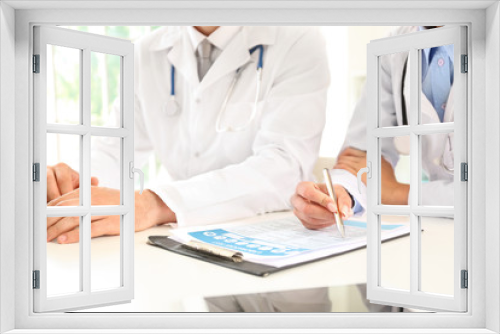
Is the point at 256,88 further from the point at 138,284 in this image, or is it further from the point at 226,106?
the point at 138,284

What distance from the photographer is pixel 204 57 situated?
166 centimetres

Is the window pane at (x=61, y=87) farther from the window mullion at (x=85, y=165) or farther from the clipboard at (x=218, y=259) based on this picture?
the window mullion at (x=85, y=165)

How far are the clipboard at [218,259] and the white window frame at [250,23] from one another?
0.44ft

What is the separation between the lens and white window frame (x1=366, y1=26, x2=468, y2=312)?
69cm

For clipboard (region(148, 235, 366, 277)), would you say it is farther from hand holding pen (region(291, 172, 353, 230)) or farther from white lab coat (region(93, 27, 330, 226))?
white lab coat (region(93, 27, 330, 226))

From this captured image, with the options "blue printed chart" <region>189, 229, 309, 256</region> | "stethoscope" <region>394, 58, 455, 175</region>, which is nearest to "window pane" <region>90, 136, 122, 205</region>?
"blue printed chart" <region>189, 229, 309, 256</region>

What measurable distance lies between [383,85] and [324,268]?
75cm

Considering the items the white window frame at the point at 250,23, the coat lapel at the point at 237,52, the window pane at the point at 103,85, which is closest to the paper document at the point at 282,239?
the white window frame at the point at 250,23

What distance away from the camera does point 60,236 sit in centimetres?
98

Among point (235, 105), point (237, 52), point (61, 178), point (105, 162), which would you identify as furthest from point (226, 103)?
point (61, 178)

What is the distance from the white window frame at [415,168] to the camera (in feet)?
2.27

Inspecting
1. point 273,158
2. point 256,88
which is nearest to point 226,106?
point 256,88

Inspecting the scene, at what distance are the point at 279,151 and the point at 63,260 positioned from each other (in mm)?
834

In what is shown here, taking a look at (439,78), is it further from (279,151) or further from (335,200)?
(279,151)
